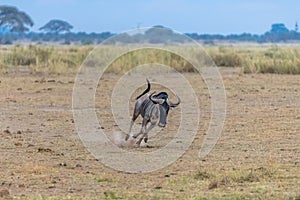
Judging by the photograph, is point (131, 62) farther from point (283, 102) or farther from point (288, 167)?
point (288, 167)

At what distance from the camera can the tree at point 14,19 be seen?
301 feet

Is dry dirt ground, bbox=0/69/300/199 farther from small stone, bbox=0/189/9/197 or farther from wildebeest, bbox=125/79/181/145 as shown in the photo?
wildebeest, bbox=125/79/181/145

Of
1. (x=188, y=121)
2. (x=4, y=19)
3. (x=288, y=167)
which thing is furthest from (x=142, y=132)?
(x=4, y=19)

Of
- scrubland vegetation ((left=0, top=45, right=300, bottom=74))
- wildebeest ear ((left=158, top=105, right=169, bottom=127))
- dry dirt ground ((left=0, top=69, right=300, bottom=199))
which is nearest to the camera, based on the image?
dry dirt ground ((left=0, top=69, right=300, bottom=199))

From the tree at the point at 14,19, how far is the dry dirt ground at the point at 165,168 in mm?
71022

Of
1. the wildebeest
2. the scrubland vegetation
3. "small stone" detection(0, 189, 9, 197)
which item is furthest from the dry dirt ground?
the scrubland vegetation

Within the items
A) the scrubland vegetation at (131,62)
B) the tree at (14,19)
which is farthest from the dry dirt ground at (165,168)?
the tree at (14,19)

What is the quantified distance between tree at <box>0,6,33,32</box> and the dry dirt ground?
233 ft

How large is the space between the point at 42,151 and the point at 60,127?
3.43m

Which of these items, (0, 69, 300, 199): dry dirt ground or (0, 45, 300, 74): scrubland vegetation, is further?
(0, 45, 300, 74): scrubland vegetation

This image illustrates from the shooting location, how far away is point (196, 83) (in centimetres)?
2869

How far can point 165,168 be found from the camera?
11461 mm

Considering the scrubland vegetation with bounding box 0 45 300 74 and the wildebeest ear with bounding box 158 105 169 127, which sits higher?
the scrubland vegetation with bounding box 0 45 300 74

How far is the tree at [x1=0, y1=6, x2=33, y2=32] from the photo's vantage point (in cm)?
9188
